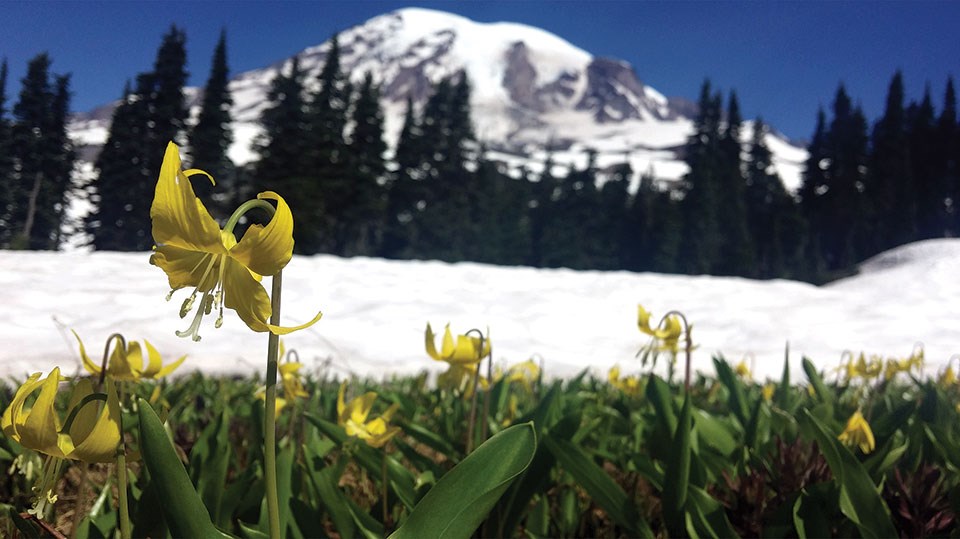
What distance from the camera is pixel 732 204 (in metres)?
40.7

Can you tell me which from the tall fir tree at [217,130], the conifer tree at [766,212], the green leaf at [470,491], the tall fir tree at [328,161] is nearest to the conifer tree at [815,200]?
the conifer tree at [766,212]

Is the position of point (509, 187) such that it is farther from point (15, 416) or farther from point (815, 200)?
point (15, 416)

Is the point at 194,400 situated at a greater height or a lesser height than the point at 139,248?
lesser

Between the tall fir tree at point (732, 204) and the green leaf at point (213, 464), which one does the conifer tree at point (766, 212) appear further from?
the green leaf at point (213, 464)

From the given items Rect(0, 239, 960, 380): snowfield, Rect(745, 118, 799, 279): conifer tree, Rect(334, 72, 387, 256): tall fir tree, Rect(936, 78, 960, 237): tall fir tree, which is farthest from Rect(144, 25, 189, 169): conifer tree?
Rect(936, 78, 960, 237): tall fir tree

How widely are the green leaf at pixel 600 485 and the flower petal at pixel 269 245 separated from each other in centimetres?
58

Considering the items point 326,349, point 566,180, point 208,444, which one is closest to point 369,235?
point 566,180

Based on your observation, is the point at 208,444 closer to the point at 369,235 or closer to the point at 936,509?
the point at 936,509

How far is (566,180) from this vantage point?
138 ft

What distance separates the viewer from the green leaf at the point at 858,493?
3.00 feet

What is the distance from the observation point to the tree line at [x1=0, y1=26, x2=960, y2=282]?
22.2 meters

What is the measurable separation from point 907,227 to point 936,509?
39.8 metres

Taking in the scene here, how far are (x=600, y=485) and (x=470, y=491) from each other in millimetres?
453

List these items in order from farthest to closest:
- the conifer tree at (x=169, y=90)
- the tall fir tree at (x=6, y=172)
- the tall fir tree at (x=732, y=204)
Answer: the tall fir tree at (x=732, y=204) → the conifer tree at (x=169, y=90) → the tall fir tree at (x=6, y=172)
